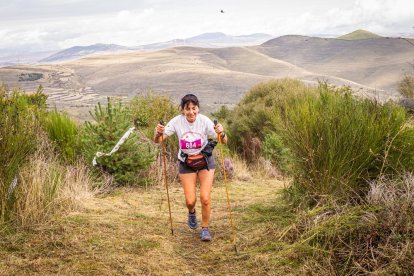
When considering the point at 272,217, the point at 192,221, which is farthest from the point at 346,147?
the point at 192,221

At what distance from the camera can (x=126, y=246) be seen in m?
4.75

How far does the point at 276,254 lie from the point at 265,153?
10.9 meters

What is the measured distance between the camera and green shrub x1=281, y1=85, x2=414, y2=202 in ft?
15.9

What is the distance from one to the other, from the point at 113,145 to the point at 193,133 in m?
3.17

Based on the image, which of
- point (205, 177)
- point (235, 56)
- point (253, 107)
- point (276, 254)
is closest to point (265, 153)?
point (253, 107)

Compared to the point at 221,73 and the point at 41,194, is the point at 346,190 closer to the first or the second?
the point at 41,194

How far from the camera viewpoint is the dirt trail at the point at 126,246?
4.21 metres

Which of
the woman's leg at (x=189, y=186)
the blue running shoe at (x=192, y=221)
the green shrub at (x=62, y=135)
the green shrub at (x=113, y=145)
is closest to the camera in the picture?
the woman's leg at (x=189, y=186)

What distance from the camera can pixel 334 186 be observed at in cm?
486

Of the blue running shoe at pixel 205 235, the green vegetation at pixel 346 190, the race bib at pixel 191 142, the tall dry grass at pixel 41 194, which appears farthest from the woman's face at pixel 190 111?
the tall dry grass at pixel 41 194

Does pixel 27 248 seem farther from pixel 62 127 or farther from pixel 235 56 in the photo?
pixel 235 56

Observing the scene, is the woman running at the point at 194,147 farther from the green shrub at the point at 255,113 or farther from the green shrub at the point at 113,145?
the green shrub at the point at 255,113

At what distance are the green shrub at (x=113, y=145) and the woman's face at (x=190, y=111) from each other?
3046mm

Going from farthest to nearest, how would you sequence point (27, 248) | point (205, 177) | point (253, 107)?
point (253, 107)
point (205, 177)
point (27, 248)
